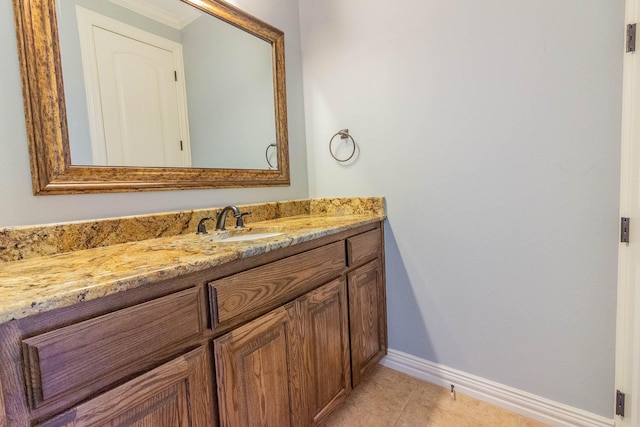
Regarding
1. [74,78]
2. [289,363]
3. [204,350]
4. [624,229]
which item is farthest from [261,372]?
[624,229]

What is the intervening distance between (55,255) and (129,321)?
1.73 feet

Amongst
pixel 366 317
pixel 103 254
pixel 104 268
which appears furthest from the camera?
pixel 366 317

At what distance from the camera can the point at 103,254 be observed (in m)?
0.96

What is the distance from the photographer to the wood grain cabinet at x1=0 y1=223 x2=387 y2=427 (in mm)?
578

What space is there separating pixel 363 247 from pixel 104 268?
3.67 feet

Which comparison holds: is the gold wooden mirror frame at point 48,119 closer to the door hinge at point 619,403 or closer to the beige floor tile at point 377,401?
the beige floor tile at point 377,401

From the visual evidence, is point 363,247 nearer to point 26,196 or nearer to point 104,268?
point 104,268

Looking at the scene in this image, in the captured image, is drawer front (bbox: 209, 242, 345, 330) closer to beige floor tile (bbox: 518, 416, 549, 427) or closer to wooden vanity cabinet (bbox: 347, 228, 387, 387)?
wooden vanity cabinet (bbox: 347, 228, 387, 387)

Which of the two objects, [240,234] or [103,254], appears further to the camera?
[240,234]

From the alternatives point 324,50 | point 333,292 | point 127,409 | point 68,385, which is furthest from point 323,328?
point 324,50

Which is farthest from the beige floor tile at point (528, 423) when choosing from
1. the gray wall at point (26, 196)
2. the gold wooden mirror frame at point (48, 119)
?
the gold wooden mirror frame at point (48, 119)

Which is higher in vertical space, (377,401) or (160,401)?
(160,401)

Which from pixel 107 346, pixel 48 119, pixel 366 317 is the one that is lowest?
pixel 366 317

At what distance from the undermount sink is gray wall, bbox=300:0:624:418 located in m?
0.67
